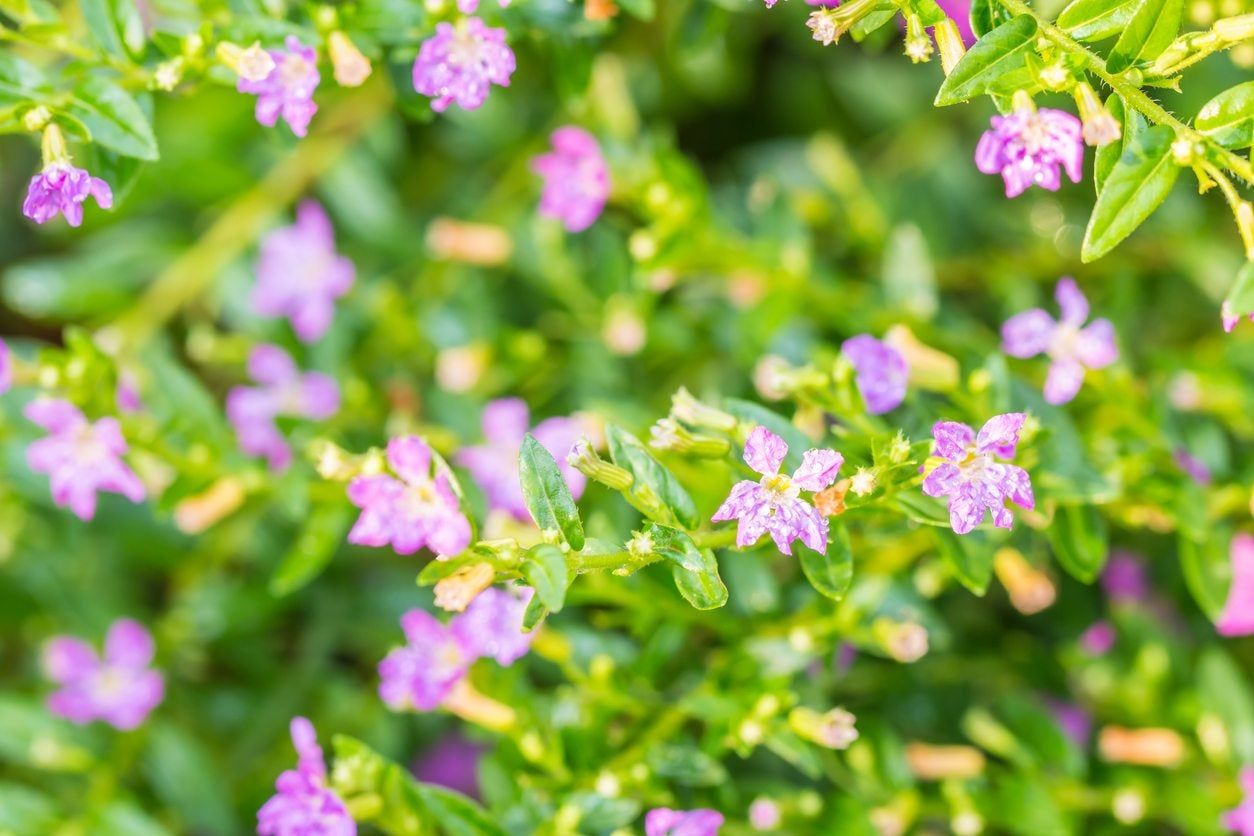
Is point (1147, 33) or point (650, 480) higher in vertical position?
point (1147, 33)

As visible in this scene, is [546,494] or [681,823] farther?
[681,823]

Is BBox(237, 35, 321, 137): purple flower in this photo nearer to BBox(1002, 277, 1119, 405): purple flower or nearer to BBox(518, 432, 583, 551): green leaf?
BBox(518, 432, 583, 551): green leaf

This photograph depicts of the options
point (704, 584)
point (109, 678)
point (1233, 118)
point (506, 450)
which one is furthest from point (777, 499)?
point (109, 678)

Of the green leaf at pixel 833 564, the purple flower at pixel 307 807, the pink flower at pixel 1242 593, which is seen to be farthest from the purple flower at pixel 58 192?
the pink flower at pixel 1242 593

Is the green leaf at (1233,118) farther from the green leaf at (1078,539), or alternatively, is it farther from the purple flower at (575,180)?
the purple flower at (575,180)

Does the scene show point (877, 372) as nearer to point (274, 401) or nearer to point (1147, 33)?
point (1147, 33)

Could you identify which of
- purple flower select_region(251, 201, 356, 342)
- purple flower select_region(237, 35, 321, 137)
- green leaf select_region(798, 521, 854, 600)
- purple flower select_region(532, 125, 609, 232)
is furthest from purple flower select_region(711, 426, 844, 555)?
purple flower select_region(251, 201, 356, 342)
